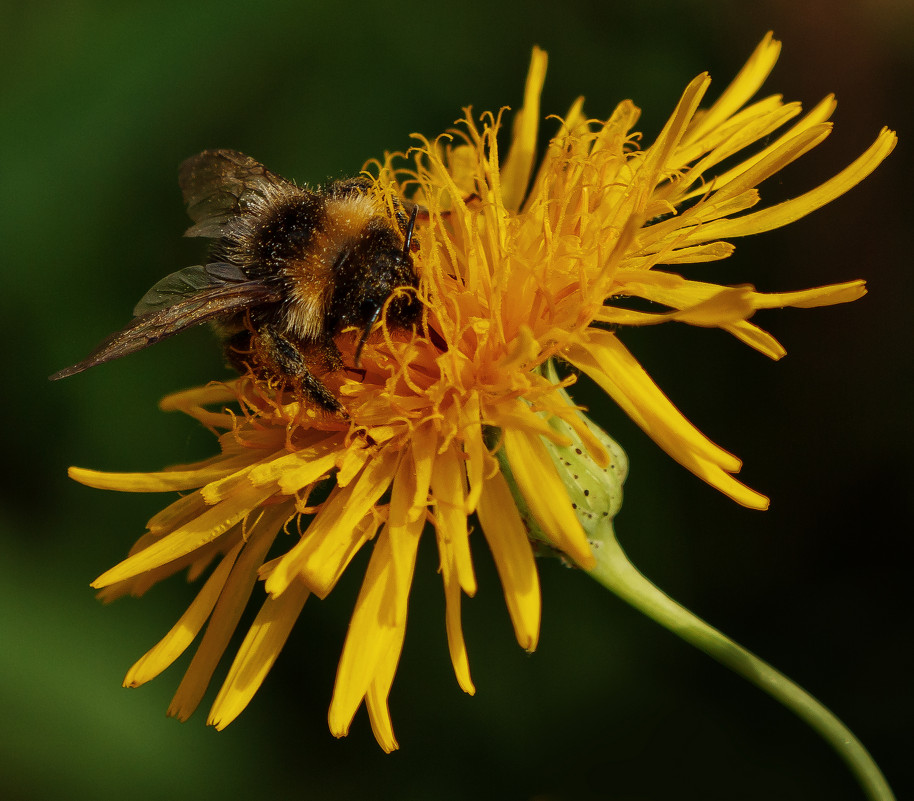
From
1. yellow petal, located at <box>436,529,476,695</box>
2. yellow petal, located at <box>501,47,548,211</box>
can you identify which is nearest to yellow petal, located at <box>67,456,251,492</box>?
yellow petal, located at <box>436,529,476,695</box>

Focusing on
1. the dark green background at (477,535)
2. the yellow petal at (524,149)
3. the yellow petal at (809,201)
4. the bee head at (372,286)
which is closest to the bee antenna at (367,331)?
the bee head at (372,286)

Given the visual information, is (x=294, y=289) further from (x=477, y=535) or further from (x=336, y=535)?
(x=477, y=535)

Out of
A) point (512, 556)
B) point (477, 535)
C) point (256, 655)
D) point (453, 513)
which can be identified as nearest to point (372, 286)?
point (453, 513)

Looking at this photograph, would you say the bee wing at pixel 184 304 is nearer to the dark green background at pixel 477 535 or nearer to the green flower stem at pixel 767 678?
the green flower stem at pixel 767 678

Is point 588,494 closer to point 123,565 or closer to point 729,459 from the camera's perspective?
point 729,459

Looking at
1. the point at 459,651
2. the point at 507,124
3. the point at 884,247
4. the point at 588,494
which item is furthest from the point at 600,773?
the point at 507,124

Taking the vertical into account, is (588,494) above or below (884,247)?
below
